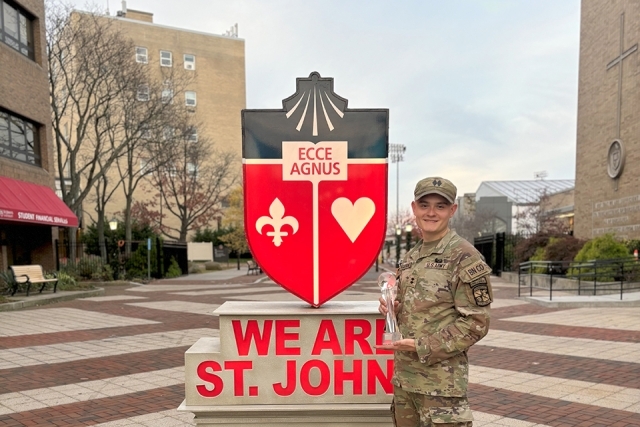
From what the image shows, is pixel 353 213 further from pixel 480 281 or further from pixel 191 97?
pixel 191 97

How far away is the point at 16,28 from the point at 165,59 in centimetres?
2644

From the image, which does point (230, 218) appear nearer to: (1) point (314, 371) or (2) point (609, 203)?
(2) point (609, 203)

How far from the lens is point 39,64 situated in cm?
1652

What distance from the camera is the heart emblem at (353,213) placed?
3068mm

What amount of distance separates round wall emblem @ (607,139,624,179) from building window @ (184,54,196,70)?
115 ft

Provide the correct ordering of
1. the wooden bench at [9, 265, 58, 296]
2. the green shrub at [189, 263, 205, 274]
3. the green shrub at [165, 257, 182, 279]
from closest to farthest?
the wooden bench at [9, 265, 58, 296] → the green shrub at [165, 257, 182, 279] → the green shrub at [189, 263, 205, 274]

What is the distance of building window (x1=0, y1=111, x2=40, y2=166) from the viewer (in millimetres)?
14523

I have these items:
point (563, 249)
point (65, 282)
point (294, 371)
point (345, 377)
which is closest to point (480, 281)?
point (345, 377)

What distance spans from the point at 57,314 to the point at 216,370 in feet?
30.9

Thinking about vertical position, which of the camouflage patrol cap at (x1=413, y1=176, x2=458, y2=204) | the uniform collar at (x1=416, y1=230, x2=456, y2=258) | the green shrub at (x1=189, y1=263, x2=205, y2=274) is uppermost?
the camouflage patrol cap at (x1=413, y1=176, x2=458, y2=204)

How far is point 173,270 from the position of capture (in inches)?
1009

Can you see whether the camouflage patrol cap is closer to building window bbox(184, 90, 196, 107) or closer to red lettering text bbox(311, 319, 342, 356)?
red lettering text bbox(311, 319, 342, 356)

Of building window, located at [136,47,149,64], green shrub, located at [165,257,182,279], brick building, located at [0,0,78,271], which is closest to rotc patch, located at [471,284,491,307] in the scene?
brick building, located at [0,0,78,271]

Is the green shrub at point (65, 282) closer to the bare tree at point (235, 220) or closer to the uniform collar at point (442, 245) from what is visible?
the uniform collar at point (442, 245)
